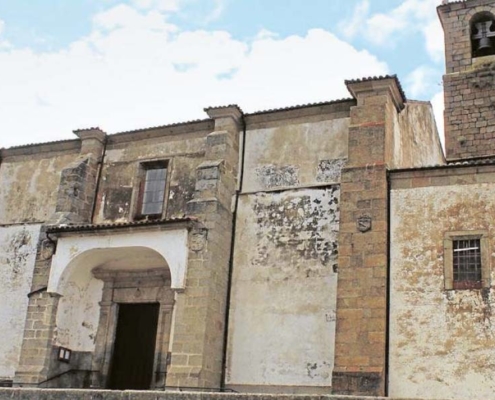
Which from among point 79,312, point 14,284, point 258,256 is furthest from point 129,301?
point 258,256

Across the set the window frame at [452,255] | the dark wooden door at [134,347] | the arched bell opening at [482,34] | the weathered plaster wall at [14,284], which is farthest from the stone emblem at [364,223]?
the arched bell opening at [482,34]

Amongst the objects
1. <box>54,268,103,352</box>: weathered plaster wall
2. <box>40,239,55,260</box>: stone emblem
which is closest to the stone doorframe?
<box>54,268,103,352</box>: weathered plaster wall

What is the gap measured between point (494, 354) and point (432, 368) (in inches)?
42.0

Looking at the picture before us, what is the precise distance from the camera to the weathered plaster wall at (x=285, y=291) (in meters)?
13.9

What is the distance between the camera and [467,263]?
12.6m

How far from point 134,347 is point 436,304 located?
7351mm

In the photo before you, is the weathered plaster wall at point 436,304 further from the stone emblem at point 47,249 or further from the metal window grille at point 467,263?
the stone emblem at point 47,249

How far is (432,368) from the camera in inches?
477

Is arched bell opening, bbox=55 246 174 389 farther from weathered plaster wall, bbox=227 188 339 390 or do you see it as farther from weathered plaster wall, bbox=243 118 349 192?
weathered plaster wall, bbox=243 118 349 192

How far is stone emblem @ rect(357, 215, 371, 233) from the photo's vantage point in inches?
526

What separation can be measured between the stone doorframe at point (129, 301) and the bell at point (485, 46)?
42.0 feet

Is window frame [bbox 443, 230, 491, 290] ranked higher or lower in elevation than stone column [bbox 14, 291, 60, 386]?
higher

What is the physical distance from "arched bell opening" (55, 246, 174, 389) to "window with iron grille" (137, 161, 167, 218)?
129cm

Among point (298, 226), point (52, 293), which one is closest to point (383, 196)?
point (298, 226)
